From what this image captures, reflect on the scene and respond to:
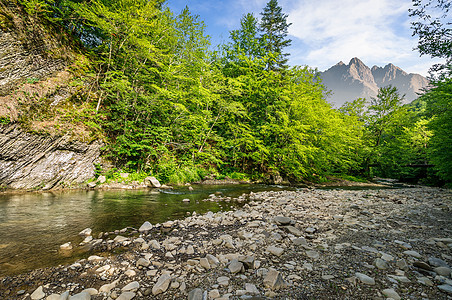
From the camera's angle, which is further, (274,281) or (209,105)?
(209,105)

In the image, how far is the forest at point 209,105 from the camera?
11.0 m

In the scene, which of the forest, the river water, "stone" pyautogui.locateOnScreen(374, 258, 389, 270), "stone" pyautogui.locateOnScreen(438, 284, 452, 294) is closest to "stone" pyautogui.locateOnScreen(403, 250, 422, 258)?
"stone" pyautogui.locateOnScreen(374, 258, 389, 270)

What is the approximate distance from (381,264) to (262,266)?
1.70 m

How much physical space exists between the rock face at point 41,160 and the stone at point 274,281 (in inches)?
428

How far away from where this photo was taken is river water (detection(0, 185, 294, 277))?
3.10 m

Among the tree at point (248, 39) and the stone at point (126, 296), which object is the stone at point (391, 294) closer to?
the stone at point (126, 296)

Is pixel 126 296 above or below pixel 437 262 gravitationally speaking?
below

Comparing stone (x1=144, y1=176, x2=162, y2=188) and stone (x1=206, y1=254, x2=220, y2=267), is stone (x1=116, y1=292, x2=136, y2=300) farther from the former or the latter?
stone (x1=144, y1=176, x2=162, y2=188)

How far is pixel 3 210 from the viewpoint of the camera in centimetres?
532

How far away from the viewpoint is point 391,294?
1926mm

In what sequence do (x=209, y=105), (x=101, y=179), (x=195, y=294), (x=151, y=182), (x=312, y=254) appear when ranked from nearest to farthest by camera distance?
(x=195, y=294), (x=312, y=254), (x=101, y=179), (x=151, y=182), (x=209, y=105)

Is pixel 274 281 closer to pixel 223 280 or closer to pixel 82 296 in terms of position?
pixel 223 280

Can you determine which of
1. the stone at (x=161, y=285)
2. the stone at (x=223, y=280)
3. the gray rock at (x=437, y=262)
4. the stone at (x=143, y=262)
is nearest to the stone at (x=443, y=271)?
the gray rock at (x=437, y=262)

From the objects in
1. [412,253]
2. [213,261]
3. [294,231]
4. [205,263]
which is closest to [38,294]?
[205,263]
